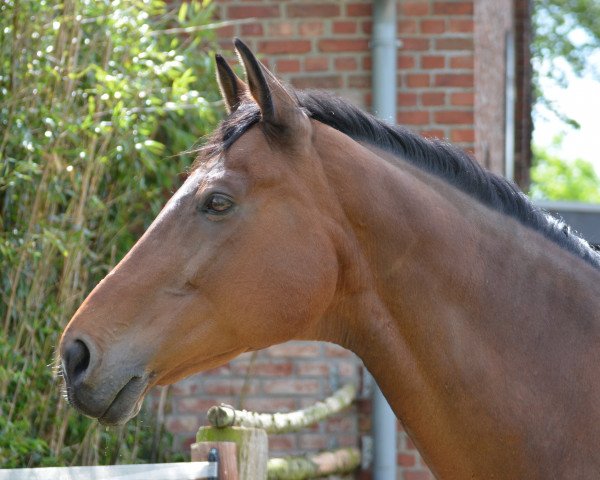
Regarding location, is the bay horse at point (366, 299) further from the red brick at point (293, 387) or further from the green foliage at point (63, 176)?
the red brick at point (293, 387)

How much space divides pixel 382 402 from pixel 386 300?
2.48 metres

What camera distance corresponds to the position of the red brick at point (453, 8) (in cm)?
533

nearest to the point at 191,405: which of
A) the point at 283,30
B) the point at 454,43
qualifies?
the point at 283,30

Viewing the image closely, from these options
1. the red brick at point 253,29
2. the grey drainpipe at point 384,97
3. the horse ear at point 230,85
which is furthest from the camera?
the red brick at point 253,29

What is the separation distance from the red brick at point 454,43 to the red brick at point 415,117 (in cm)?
36

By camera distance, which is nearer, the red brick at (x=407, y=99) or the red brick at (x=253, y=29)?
the red brick at (x=407, y=99)

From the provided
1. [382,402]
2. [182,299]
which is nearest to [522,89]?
[382,402]

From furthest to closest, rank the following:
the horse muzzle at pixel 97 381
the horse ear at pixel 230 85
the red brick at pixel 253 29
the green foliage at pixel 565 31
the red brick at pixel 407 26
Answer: the green foliage at pixel 565 31
the red brick at pixel 253 29
the red brick at pixel 407 26
the horse ear at pixel 230 85
the horse muzzle at pixel 97 381

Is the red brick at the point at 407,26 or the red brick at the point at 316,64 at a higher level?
the red brick at the point at 407,26

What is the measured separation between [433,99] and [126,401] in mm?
3198

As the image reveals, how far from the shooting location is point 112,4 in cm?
460

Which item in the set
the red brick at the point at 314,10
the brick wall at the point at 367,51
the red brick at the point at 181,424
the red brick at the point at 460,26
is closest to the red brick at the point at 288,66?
the brick wall at the point at 367,51

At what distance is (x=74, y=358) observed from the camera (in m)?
2.48

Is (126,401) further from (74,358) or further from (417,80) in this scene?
(417,80)
